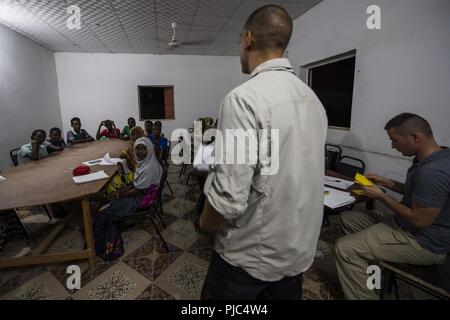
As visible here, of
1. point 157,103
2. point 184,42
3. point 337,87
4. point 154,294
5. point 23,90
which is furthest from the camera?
point 157,103

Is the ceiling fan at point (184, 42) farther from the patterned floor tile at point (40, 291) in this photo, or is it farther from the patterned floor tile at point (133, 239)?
the patterned floor tile at point (40, 291)

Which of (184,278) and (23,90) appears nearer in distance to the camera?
(184,278)

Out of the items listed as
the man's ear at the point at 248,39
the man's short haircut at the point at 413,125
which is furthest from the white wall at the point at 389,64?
the man's ear at the point at 248,39

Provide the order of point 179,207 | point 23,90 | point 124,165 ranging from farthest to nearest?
1. point 23,90
2. point 179,207
3. point 124,165

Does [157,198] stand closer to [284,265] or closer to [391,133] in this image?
[284,265]

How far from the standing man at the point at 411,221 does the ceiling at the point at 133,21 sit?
3104mm

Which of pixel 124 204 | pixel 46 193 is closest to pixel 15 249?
pixel 46 193

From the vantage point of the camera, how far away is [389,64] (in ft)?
8.27

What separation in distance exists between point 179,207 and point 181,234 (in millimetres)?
718

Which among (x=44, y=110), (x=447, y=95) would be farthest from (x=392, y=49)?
(x=44, y=110)

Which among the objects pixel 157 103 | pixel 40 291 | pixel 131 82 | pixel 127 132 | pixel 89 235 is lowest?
pixel 40 291

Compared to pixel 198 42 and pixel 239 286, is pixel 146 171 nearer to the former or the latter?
pixel 239 286

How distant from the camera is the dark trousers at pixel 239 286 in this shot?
83cm

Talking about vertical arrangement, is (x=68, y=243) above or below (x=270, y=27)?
below
